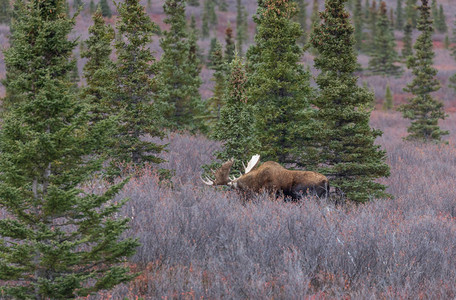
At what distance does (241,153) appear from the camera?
1163 cm

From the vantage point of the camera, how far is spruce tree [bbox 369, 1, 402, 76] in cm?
5903

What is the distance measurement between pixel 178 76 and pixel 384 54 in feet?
153

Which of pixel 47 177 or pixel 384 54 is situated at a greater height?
pixel 384 54

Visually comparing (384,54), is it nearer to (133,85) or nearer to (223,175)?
(133,85)

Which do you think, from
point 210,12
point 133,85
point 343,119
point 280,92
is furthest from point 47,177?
point 210,12

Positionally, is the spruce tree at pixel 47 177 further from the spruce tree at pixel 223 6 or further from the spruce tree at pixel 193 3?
the spruce tree at pixel 193 3

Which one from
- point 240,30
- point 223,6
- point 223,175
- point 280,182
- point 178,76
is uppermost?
point 223,6

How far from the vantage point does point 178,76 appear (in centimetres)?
2250

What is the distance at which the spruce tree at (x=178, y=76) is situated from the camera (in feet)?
73.5

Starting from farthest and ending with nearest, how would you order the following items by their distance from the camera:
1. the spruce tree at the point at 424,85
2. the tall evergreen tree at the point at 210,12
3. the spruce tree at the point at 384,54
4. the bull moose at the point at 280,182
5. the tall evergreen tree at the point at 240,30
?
1. the tall evergreen tree at the point at 210,12
2. the tall evergreen tree at the point at 240,30
3. the spruce tree at the point at 384,54
4. the spruce tree at the point at 424,85
5. the bull moose at the point at 280,182

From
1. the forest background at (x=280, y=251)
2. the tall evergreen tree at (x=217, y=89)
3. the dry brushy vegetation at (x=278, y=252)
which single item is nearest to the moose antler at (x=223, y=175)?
the forest background at (x=280, y=251)

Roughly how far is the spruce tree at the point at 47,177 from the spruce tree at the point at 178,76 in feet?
56.6

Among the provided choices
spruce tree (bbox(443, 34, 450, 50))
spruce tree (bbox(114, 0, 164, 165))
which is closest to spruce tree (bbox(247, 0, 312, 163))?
spruce tree (bbox(114, 0, 164, 165))

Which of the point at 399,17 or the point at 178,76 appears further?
the point at 399,17
